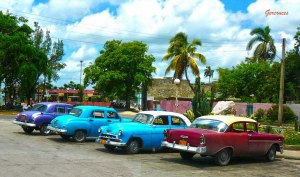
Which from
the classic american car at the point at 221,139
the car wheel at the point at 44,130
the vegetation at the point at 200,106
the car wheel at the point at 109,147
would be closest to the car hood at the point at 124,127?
the car wheel at the point at 109,147

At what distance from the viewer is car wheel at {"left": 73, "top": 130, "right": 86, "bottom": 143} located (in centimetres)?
1753

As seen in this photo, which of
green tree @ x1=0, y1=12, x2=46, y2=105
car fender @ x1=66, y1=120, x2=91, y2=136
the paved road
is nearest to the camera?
the paved road

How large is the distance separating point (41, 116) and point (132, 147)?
22.8 ft

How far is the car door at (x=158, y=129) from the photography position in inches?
599

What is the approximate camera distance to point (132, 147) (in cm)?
1470

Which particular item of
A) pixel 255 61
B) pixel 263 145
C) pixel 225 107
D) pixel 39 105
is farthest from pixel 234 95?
pixel 263 145

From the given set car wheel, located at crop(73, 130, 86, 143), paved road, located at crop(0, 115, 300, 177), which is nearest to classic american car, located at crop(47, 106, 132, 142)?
car wheel, located at crop(73, 130, 86, 143)

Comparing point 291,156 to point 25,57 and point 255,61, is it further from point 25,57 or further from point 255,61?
point 255,61

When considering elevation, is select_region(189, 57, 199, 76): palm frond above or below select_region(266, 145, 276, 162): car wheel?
above

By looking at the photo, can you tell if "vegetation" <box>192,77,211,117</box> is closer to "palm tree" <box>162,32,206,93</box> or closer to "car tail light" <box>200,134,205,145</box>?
"car tail light" <box>200,134,205,145</box>

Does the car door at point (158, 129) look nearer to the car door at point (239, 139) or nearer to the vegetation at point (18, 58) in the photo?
the car door at point (239, 139)

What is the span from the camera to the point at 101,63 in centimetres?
Answer: 6106

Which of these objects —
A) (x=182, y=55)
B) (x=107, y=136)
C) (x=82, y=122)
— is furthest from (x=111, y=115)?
(x=182, y=55)

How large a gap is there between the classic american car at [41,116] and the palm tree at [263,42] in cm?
3993
